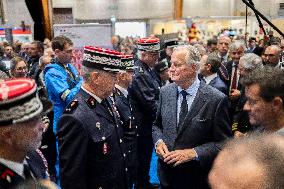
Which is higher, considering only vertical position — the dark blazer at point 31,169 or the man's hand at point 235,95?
the dark blazer at point 31,169

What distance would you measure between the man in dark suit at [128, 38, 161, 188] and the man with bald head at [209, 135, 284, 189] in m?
3.25

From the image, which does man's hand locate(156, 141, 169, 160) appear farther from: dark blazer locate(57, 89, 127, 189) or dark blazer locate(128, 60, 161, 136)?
dark blazer locate(128, 60, 161, 136)

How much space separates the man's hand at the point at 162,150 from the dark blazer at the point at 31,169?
121 cm

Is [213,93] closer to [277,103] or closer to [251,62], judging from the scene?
[277,103]

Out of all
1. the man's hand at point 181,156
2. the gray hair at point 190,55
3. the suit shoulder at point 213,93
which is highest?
the gray hair at point 190,55

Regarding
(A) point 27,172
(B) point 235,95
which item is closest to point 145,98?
(B) point 235,95

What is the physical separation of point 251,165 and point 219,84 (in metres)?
3.64

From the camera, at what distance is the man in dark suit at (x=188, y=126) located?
303 cm

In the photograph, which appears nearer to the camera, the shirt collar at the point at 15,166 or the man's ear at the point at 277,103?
the shirt collar at the point at 15,166

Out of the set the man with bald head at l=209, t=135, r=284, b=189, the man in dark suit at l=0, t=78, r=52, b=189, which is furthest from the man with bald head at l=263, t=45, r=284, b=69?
the man with bald head at l=209, t=135, r=284, b=189

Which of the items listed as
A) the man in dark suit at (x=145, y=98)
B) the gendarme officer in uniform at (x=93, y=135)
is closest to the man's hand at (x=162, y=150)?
the gendarme officer in uniform at (x=93, y=135)

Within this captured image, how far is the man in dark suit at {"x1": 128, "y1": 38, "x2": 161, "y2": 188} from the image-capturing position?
458 cm

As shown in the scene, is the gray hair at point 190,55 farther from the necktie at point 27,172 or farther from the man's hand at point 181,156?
the necktie at point 27,172

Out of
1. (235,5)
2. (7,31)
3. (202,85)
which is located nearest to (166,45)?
(202,85)
